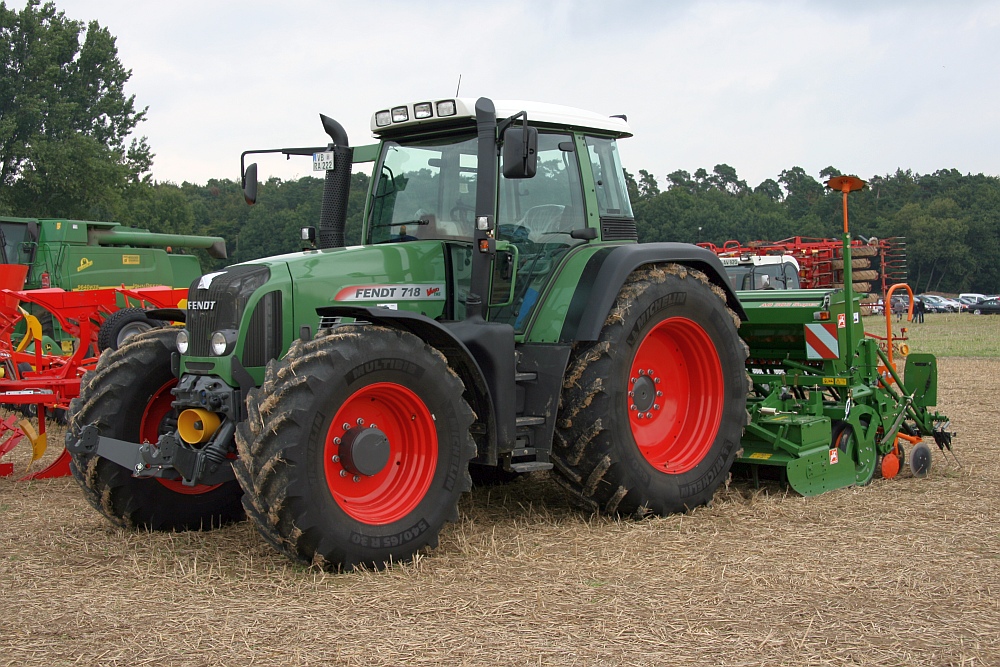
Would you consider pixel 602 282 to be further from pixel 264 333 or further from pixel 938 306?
pixel 938 306

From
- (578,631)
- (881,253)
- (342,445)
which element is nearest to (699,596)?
(578,631)

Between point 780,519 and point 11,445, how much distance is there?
588 cm

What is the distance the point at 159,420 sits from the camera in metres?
5.96

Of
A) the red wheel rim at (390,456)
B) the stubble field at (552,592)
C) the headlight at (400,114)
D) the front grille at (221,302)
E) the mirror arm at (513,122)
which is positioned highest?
the headlight at (400,114)

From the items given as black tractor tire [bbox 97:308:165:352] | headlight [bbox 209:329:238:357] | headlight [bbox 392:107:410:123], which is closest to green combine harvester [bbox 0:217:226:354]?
black tractor tire [bbox 97:308:165:352]

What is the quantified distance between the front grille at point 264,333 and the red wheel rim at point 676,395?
2.29m

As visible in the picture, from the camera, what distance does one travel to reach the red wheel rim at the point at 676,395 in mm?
6367

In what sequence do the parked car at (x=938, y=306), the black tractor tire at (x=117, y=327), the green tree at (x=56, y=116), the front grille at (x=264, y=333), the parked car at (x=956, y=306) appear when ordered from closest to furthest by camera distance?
the front grille at (x=264, y=333), the black tractor tire at (x=117, y=327), the green tree at (x=56, y=116), the parked car at (x=956, y=306), the parked car at (x=938, y=306)

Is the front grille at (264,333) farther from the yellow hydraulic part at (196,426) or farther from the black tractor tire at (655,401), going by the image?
the black tractor tire at (655,401)

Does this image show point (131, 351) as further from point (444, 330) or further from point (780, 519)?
point (780, 519)

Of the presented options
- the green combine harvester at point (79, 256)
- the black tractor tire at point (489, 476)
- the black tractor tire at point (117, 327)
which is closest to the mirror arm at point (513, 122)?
the black tractor tire at point (489, 476)

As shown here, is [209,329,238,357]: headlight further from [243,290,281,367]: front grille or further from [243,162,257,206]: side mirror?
[243,162,257,206]: side mirror

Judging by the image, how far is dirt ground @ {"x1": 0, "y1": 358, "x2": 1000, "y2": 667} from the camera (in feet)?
12.6

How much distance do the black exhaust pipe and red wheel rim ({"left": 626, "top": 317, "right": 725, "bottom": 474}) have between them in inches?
82.9
